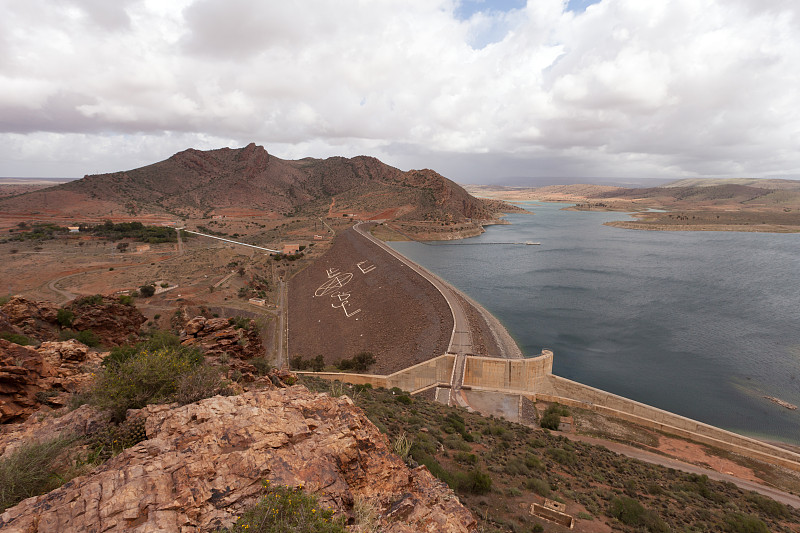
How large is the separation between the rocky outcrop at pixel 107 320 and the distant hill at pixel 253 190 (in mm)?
74709

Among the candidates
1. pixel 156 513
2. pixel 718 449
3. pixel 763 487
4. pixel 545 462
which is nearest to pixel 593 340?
pixel 718 449

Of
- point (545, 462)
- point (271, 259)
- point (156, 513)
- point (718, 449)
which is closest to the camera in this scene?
point (156, 513)

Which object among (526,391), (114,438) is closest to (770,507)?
(526,391)

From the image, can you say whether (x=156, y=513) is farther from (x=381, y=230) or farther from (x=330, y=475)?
(x=381, y=230)

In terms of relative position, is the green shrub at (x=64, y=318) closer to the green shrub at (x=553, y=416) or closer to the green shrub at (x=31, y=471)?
the green shrub at (x=31, y=471)

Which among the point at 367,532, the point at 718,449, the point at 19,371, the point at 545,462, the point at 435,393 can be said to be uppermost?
the point at 19,371

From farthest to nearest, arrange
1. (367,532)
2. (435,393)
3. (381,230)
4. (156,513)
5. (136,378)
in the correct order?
(381,230)
(435,393)
(136,378)
(367,532)
(156,513)

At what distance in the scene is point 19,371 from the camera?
10.4m

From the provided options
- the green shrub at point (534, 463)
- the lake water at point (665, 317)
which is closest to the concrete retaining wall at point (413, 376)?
the green shrub at point (534, 463)

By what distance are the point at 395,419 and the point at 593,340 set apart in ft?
91.8

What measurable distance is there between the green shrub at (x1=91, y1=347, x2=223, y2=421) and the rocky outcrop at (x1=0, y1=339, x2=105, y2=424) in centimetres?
287

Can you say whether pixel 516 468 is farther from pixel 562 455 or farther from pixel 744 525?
pixel 744 525

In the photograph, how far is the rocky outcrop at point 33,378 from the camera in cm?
971

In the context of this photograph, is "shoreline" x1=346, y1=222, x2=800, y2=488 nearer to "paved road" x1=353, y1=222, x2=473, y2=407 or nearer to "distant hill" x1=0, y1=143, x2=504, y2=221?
"paved road" x1=353, y1=222, x2=473, y2=407
